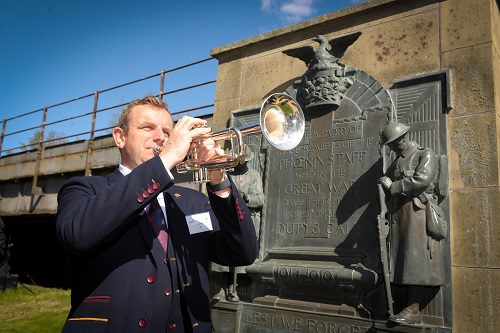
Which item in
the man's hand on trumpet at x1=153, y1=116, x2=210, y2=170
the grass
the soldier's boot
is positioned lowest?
the grass

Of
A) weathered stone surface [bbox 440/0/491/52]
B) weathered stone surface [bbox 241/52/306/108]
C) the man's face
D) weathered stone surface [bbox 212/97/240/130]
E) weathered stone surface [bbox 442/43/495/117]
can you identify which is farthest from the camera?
weathered stone surface [bbox 212/97/240/130]

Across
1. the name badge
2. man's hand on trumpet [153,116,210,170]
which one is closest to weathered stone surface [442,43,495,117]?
the name badge

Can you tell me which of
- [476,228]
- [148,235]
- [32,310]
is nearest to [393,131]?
[476,228]

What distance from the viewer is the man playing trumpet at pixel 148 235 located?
1.92m

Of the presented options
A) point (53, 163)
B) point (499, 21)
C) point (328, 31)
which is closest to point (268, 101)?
point (328, 31)

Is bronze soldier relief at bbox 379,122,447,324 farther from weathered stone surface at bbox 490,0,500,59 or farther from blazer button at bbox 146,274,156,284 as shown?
blazer button at bbox 146,274,156,284

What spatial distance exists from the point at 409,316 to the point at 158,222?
2468 millimetres

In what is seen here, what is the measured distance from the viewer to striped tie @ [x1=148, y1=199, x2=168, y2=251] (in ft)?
7.34

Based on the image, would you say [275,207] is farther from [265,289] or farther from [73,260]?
[73,260]

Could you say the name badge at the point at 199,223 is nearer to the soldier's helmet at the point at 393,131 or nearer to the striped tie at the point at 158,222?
the striped tie at the point at 158,222

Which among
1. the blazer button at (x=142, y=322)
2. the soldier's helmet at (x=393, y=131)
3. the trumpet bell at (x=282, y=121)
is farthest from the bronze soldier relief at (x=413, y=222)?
the blazer button at (x=142, y=322)

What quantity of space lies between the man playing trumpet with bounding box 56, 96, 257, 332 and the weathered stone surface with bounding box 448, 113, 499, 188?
2.46 meters

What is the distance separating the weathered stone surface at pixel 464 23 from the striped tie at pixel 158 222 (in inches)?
140

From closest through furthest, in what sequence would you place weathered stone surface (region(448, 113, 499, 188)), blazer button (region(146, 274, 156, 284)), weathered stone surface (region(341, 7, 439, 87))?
1. blazer button (region(146, 274, 156, 284))
2. weathered stone surface (region(448, 113, 499, 188))
3. weathered stone surface (region(341, 7, 439, 87))
